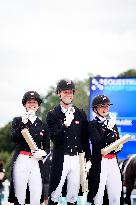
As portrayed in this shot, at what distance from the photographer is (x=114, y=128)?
30.3ft

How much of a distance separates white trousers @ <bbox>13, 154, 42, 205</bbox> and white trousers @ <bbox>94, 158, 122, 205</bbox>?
2.82ft

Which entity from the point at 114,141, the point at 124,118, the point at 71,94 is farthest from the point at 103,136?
the point at 124,118

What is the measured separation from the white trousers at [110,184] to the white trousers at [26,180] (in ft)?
2.82

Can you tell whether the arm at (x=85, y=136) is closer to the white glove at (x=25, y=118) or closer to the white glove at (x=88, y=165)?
the white glove at (x=88, y=165)

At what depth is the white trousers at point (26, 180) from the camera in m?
8.80

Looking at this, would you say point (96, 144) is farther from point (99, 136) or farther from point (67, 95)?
point (67, 95)

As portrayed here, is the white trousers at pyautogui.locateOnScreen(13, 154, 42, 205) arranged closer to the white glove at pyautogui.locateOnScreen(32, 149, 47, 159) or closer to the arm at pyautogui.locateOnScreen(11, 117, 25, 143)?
the white glove at pyautogui.locateOnScreen(32, 149, 47, 159)

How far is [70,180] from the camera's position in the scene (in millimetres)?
8844

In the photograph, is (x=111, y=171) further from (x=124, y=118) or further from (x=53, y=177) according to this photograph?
(x=124, y=118)

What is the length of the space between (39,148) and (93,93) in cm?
1333

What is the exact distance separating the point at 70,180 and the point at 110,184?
58 centimetres

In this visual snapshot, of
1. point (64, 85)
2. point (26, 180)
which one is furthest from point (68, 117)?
point (26, 180)

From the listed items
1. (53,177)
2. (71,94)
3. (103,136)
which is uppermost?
(71,94)

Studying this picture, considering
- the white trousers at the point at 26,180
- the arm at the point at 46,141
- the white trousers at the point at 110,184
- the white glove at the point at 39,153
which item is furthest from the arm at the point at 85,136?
the white trousers at the point at 26,180
